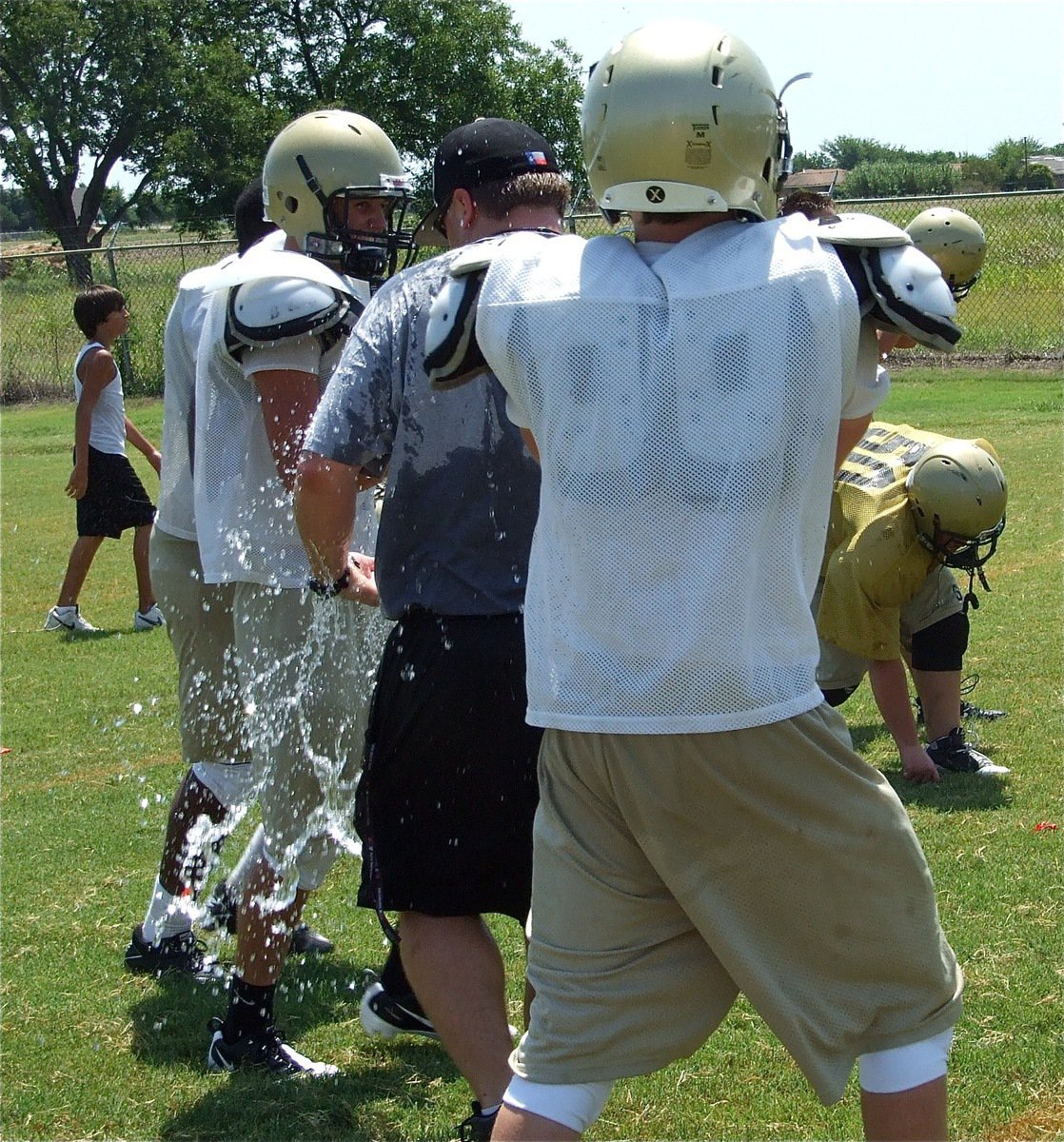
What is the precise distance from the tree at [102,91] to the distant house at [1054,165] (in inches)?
870

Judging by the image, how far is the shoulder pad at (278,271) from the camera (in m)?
3.38

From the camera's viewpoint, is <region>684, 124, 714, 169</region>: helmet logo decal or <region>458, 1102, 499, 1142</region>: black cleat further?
<region>458, 1102, 499, 1142</region>: black cleat

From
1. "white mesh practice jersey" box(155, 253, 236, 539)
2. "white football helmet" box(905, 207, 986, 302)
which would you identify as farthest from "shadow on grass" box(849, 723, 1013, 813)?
"white mesh practice jersey" box(155, 253, 236, 539)

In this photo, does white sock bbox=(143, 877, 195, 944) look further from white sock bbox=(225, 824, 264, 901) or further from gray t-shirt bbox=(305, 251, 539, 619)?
gray t-shirt bbox=(305, 251, 539, 619)

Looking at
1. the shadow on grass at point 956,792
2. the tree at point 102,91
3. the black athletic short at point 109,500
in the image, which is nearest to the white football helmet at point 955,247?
the shadow on grass at point 956,792

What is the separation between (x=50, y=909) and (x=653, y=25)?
340cm

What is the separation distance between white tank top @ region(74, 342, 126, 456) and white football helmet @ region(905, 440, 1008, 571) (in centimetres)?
582

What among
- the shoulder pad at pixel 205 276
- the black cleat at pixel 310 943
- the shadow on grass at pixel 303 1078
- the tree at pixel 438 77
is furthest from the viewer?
the tree at pixel 438 77

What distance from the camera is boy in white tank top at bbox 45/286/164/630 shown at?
366 inches

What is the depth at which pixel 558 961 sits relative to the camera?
2.39 m

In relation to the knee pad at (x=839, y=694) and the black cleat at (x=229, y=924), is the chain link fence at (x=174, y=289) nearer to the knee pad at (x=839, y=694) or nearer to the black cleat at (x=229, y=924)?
the knee pad at (x=839, y=694)

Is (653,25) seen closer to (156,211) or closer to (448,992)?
(448,992)

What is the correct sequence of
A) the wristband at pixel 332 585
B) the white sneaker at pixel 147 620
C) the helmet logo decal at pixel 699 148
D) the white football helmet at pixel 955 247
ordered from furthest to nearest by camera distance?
the white sneaker at pixel 147 620, the white football helmet at pixel 955 247, the wristband at pixel 332 585, the helmet logo decal at pixel 699 148

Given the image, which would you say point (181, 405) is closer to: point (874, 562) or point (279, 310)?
point (279, 310)
